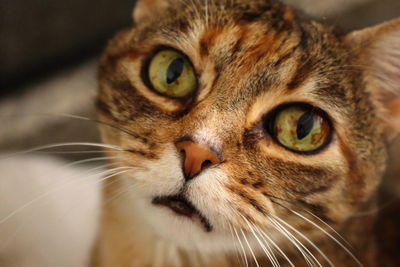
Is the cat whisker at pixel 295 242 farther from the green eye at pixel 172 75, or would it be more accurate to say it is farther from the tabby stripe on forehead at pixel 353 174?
the green eye at pixel 172 75

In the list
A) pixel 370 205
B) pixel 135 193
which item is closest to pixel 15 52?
pixel 135 193

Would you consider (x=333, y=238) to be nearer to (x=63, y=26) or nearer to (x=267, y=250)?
(x=267, y=250)

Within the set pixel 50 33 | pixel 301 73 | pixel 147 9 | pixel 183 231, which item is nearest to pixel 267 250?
pixel 183 231

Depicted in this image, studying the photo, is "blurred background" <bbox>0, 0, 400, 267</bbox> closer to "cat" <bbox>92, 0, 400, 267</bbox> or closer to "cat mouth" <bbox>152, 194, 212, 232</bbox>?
"cat" <bbox>92, 0, 400, 267</bbox>

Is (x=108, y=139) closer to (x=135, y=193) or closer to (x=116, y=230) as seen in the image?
(x=135, y=193)

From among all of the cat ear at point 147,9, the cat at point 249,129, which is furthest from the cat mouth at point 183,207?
the cat ear at point 147,9

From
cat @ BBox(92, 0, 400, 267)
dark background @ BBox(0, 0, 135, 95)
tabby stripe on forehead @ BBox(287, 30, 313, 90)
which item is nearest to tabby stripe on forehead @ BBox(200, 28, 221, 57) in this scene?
cat @ BBox(92, 0, 400, 267)
